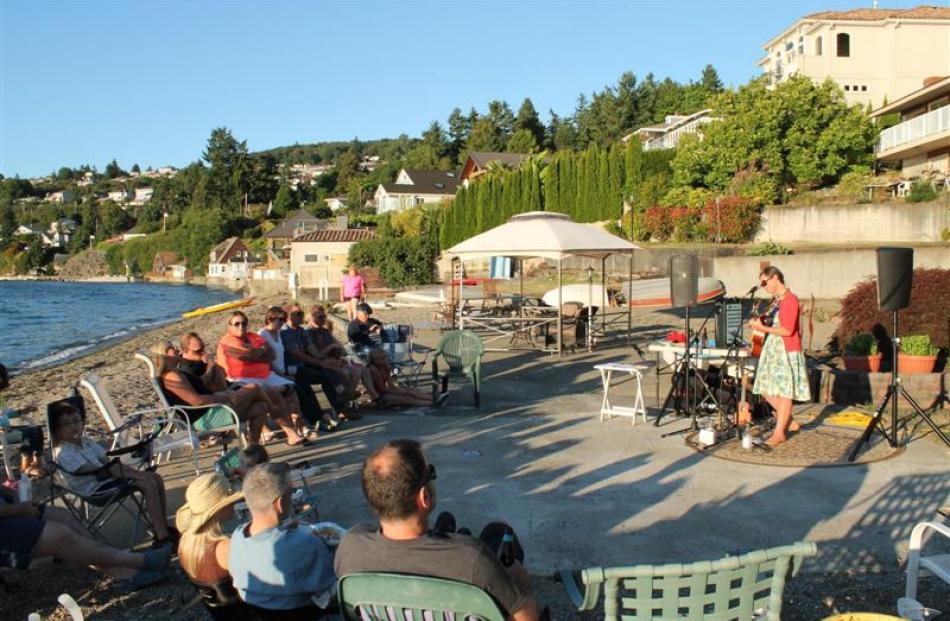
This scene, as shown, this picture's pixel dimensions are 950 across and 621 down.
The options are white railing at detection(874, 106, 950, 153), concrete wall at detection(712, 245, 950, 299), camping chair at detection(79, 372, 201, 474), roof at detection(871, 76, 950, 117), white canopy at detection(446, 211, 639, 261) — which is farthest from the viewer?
roof at detection(871, 76, 950, 117)

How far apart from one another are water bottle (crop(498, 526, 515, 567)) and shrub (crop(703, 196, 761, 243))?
26.0 meters

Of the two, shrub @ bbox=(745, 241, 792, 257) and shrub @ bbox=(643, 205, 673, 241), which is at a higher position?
shrub @ bbox=(643, 205, 673, 241)

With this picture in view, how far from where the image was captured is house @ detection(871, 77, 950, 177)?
27109mm

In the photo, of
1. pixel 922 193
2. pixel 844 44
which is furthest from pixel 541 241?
pixel 844 44

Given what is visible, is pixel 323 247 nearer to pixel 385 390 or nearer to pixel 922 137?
pixel 922 137

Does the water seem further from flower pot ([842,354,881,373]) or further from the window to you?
the window

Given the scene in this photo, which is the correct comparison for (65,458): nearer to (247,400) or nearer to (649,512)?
(247,400)

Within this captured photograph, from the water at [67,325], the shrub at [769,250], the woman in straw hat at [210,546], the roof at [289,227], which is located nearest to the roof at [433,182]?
the roof at [289,227]

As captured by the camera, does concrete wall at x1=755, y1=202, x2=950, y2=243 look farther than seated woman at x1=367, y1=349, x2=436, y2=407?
Yes

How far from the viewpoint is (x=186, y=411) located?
22.3ft

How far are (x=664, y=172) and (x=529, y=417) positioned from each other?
31.4m

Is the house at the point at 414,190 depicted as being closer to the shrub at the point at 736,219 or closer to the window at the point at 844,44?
the window at the point at 844,44

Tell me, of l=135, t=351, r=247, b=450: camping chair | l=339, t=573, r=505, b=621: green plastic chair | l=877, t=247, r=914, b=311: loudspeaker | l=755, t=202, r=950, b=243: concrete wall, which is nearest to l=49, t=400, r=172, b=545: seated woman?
l=135, t=351, r=247, b=450: camping chair

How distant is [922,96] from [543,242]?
2463 cm
